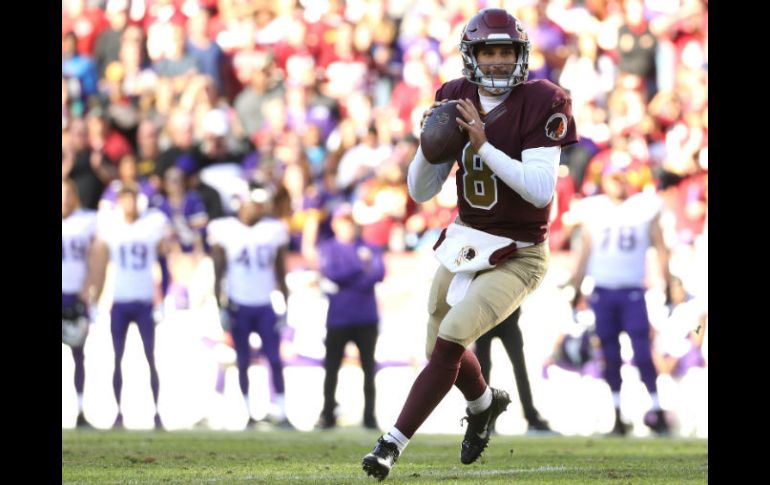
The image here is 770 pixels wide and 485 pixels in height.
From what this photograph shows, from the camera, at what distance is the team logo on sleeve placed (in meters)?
6.74

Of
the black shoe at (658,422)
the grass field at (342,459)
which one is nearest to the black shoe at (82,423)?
the grass field at (342,459)

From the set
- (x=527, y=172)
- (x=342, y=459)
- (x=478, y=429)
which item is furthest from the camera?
(x=342, y=459)

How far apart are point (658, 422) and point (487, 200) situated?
4.38 metres

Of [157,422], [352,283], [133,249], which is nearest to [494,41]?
[352,283]

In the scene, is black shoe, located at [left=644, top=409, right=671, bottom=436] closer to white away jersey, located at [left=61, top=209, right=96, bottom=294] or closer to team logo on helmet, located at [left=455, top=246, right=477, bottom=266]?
team logo on helmet, located at [left=455, top=246, right=477, bottom=266]

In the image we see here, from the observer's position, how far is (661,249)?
11.4m

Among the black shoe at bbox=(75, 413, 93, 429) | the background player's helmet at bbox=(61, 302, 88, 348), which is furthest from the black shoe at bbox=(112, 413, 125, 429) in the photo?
the background player's helmet at bbox=(61, 302, 88, 348)

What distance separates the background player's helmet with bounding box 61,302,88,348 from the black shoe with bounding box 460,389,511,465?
18.0 ft

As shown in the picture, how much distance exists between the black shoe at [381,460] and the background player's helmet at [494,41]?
5.06 ft

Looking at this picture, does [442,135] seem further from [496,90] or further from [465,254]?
[465,254]

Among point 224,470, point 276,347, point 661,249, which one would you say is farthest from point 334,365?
point 224,470

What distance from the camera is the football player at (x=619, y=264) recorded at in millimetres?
11188

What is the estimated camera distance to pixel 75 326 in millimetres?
12141

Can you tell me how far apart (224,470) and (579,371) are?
4.92 meters
